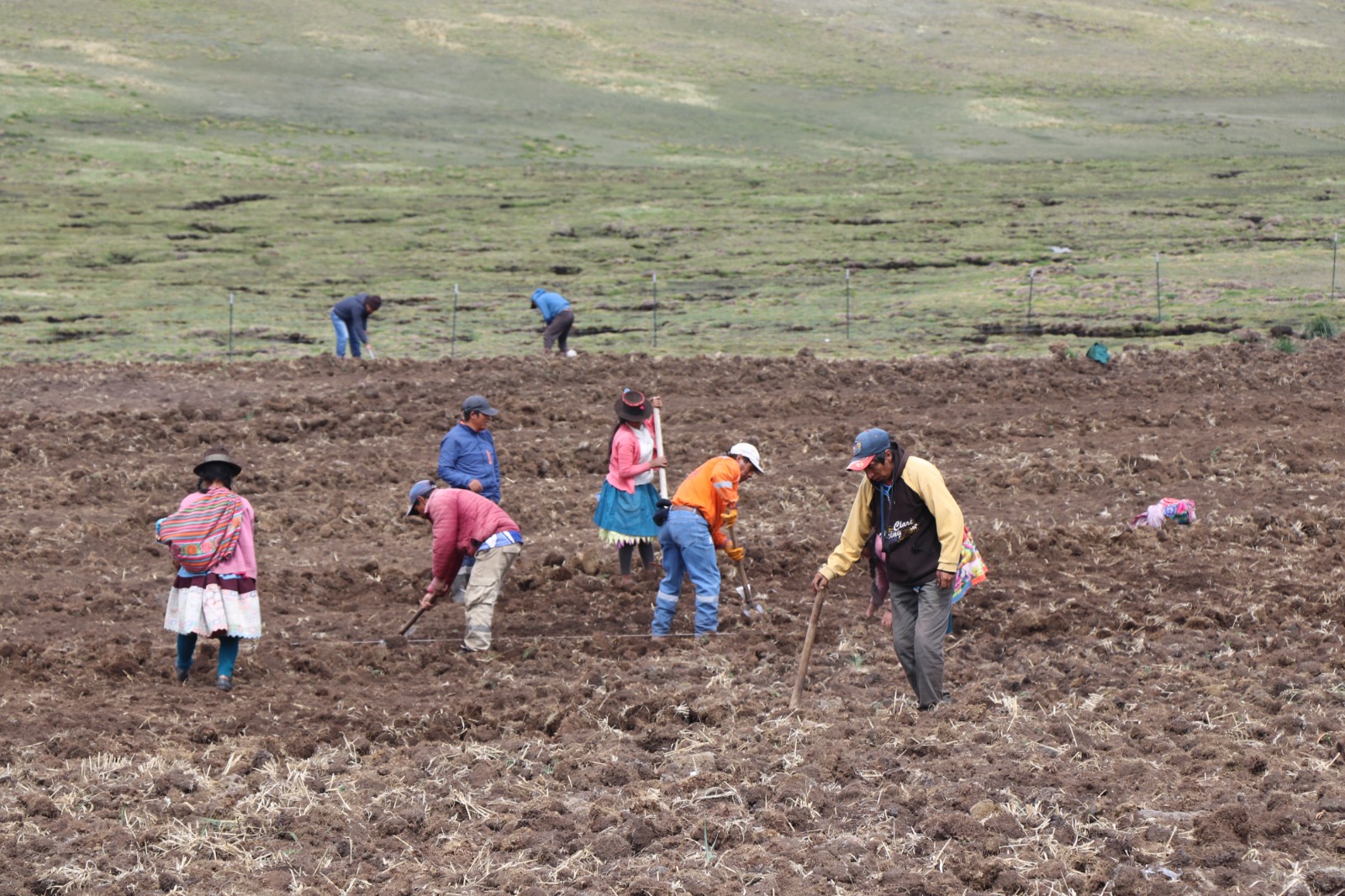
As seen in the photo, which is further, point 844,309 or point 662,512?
point 844,309

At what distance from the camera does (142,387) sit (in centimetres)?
2077

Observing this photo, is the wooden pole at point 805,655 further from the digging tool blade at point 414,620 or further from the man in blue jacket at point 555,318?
the man in blue jacket at point 555,318

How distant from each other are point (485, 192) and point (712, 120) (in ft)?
60.9

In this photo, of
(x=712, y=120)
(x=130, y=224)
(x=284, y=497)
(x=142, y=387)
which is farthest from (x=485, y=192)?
(x=284, y=497)

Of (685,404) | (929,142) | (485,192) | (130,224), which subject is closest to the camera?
(685,404)

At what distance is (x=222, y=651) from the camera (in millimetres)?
9984

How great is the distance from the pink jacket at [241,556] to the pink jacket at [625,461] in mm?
3214

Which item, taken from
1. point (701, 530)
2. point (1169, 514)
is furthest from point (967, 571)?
point (1169, 514)

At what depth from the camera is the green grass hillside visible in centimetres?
3067

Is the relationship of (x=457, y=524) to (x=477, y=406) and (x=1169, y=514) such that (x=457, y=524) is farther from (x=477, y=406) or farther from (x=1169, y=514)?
(x=1169, y=514)

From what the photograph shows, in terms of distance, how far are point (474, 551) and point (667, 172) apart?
44650mm

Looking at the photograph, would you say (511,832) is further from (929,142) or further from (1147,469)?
(929,142)

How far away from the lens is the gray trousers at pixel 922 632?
8789mm

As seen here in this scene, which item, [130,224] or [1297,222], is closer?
[1297,222]
